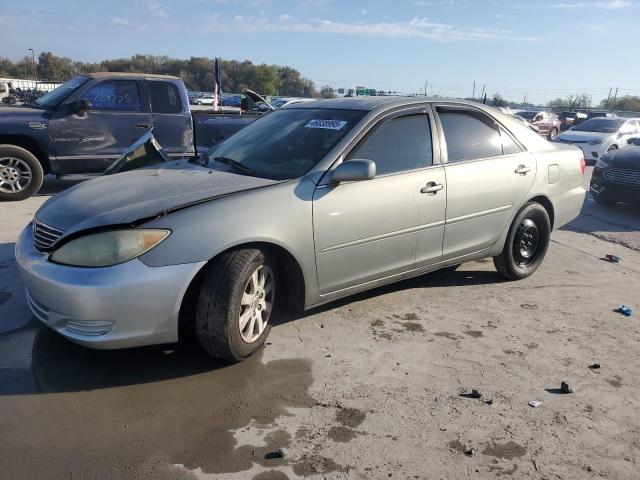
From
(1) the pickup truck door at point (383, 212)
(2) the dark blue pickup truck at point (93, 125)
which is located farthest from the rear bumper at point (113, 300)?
(2) the dark blue pickup truck at point (93, 125)

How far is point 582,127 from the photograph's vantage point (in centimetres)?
1736

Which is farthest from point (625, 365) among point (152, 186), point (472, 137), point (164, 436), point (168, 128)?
point (168, 128)

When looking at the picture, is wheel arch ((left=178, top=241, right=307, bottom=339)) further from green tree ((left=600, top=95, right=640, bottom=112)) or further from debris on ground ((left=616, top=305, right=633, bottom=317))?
green tree ((left=600, top=95, right=640, bottom=112))

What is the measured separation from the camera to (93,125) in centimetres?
790

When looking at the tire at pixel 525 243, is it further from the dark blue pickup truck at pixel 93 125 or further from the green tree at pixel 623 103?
the green tree at pixel 623 103

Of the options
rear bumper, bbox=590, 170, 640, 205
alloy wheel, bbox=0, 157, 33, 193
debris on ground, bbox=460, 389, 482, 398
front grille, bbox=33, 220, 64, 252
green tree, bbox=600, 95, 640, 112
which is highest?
green tree, bbox=600, 95, 640, 112

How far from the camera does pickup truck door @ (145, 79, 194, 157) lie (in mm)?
8359

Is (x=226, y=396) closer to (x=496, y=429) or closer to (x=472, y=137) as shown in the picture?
(x=496, y=429)

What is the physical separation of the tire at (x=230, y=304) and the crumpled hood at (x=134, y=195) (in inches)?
16.9

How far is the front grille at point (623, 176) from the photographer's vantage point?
29.4ft

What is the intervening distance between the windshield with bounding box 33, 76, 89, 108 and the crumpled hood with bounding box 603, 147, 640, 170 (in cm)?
873

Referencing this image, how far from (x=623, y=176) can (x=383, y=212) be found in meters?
7.10

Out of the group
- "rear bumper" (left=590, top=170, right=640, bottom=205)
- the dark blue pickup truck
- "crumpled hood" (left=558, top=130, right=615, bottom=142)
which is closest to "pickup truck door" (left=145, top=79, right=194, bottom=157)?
the dark blue pickup truck

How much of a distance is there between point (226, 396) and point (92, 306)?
0.89 metres
